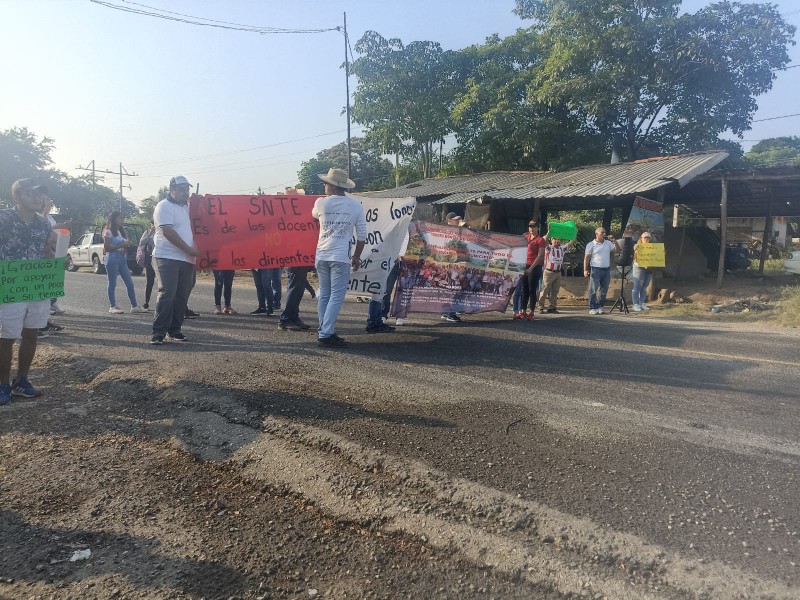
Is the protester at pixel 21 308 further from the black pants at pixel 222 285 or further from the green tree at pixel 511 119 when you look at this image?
the green tree at pixel 511 119

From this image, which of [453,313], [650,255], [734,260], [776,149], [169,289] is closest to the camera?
[169,289]

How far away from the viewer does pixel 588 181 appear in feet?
47.5

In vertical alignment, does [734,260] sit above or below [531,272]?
above

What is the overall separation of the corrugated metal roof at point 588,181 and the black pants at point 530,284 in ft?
13.1

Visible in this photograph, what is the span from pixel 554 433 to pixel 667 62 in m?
19.6

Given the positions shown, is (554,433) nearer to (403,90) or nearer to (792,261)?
(403,90)

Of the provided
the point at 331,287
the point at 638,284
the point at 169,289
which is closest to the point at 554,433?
the point at 331,287

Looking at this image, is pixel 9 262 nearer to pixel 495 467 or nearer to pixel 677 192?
pixel 495 467

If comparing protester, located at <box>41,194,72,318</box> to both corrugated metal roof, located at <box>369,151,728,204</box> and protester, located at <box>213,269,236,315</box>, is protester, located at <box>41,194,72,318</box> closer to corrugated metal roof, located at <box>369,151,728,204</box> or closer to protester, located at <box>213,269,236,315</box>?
protester, located at <box>213,269,236,315</box>

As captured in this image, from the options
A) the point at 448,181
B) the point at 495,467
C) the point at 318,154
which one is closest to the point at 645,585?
the point at 495,467

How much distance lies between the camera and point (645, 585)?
211 centimetres

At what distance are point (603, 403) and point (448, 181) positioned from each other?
1752 centimetres

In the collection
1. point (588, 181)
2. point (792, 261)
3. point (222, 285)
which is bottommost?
point (222, 285)

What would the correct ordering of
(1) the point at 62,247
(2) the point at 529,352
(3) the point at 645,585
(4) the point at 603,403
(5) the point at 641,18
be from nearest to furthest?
1. (3) the point at 645,585
2. (4) the point at 603,403
3. (2) the point at 529,352
4. (1) the point at 62,247
5. (5) the point at 641,18
